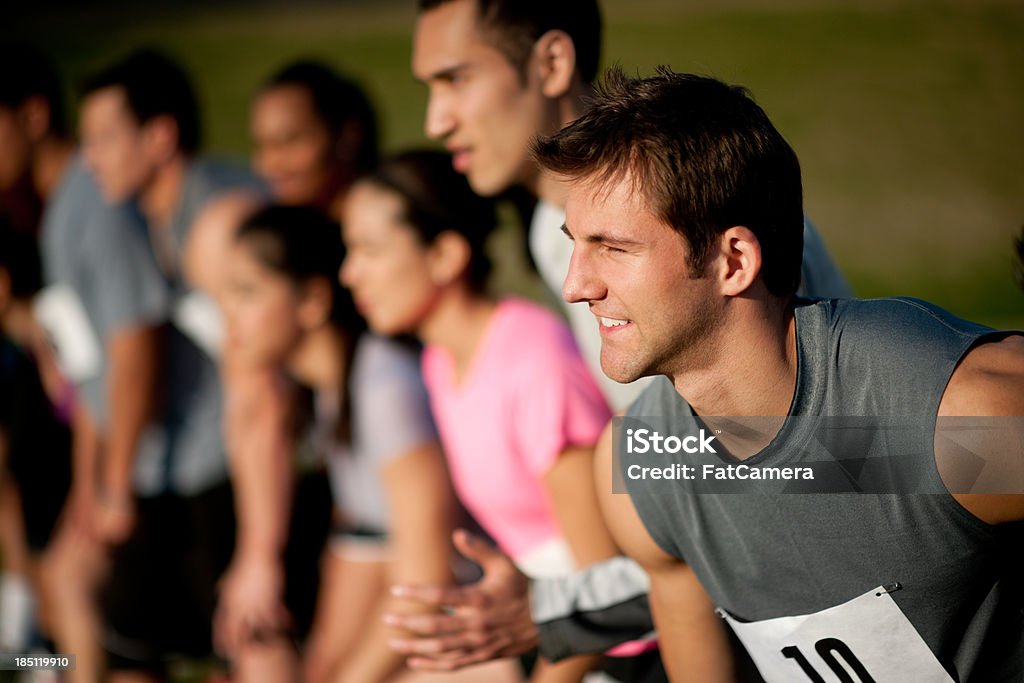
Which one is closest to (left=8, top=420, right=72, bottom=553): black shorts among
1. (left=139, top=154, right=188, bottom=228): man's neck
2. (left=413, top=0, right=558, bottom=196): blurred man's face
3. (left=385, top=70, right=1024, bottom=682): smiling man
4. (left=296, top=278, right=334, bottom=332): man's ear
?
(left=139, top=154, right=188, bottom=228): man's neck

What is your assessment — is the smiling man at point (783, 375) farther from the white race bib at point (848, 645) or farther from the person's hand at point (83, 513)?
the person's hand at point (83, 513)

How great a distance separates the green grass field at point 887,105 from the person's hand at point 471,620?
2380mm

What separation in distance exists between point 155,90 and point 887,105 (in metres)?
3.39

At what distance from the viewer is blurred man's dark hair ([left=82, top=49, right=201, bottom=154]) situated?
3.96 meters

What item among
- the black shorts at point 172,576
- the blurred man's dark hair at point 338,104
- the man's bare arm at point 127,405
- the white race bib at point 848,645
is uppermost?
the blurred man's dark hair at point 338,104

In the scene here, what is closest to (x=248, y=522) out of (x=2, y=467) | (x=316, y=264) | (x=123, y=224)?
(x=316, y=264)

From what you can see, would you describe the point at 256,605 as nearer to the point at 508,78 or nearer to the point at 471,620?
the point at 471,620

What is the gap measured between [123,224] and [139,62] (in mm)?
617

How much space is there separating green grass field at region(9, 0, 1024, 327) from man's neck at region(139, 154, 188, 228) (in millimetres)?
1781

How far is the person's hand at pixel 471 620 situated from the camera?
2139 millimetres

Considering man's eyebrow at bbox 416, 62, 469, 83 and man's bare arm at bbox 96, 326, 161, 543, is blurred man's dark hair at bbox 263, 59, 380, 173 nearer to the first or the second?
man's bare arm at bbox 96, 326, 161, 543

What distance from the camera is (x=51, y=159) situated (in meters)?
4.53

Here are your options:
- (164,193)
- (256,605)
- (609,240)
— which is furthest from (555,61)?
(164,193)

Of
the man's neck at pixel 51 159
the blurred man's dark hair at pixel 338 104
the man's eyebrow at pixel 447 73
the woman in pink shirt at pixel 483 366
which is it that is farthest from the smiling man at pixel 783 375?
the man's neck at pixel 51 159
